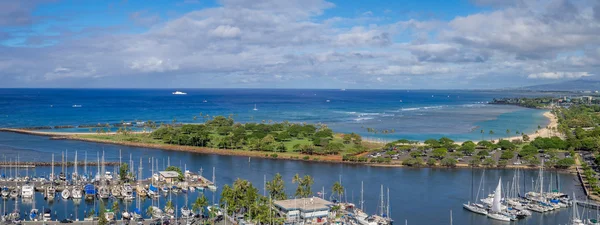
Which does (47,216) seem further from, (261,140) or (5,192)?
(261,140)

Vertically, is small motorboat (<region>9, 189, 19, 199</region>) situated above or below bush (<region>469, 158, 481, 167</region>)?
below

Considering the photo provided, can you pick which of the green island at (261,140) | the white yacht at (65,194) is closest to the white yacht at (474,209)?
the green island at (261,140)

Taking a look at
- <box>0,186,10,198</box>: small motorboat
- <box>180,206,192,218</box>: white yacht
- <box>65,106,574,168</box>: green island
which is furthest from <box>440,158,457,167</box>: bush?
<box>0,186,10,198</box>: small motorboat

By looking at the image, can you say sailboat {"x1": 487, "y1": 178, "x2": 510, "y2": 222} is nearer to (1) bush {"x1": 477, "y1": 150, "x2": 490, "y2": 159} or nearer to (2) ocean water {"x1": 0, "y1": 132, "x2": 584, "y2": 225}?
(2) ocean water {"x1": 0, "y1": 132, "x2": 584, "y2": 225}

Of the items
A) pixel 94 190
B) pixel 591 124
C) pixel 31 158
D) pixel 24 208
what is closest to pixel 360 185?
pixel 94 190

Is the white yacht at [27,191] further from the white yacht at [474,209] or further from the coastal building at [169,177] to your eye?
the white yacht at [474,209]

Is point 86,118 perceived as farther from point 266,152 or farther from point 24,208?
point 24,208

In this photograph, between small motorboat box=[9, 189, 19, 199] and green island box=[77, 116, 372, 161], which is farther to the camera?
green island box=[77, 116, 372, 161]
